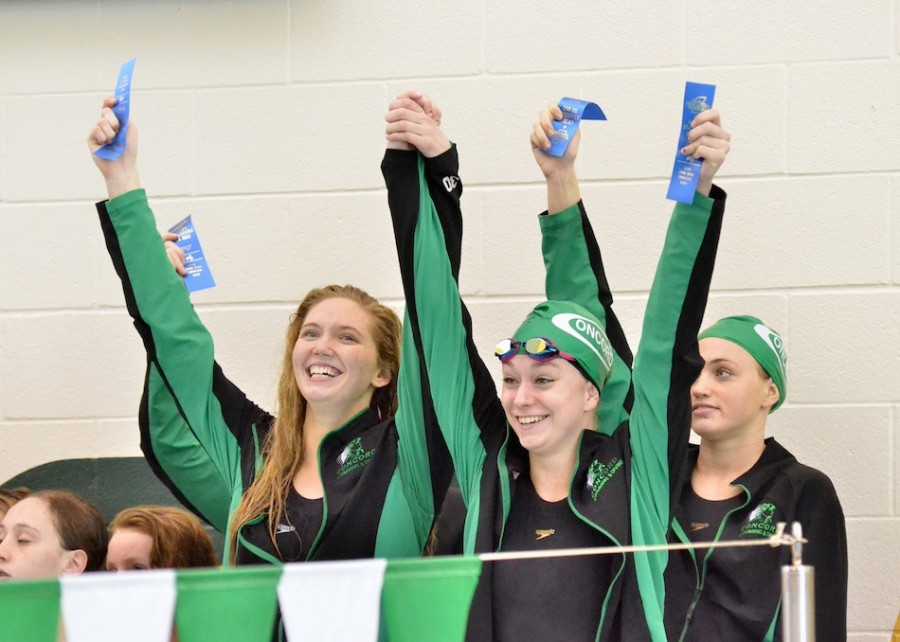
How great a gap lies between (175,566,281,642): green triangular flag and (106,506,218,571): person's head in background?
0.92 m

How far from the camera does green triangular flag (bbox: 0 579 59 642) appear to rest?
1.58 metres

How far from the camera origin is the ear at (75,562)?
8.38 ft

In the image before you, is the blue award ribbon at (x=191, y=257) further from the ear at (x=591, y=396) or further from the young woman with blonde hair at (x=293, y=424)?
the ear at (x=591, y=396)

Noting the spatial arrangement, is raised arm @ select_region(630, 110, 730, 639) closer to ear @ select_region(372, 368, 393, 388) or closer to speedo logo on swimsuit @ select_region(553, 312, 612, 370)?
speedo logo on swimsuit @ select_region(553, 312, 612, 370)

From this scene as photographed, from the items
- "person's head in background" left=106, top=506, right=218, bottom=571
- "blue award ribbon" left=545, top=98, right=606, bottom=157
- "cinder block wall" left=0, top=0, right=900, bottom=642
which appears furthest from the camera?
"cinder block wall" left=0, top=0, right=900, bottom=642

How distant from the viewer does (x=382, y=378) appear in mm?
2641

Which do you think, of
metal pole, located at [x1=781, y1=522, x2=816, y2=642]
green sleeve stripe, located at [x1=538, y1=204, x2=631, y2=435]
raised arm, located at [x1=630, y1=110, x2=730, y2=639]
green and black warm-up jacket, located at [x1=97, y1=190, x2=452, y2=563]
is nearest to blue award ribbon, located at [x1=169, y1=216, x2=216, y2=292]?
green and black warm-up jacket, located at [x1=97, y1=190, x2=452, y2=563]

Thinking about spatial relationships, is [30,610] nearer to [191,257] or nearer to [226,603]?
[226,603]

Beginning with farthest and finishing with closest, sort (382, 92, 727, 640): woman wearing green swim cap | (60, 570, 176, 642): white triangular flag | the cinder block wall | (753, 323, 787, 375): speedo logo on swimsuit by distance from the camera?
the cinder block wall < (753, 323, 787, 375): speedo logo on swimsuit < (382, 92, 727, 640): woman wearing green swim cap < (60, 570, 176, 642): white triangular flag

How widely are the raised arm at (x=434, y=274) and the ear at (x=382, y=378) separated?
35 cm

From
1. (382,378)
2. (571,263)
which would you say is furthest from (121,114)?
(571,263)

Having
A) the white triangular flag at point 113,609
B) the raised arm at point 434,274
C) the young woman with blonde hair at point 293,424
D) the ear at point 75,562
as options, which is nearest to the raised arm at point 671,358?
the raised arm at point 434,274

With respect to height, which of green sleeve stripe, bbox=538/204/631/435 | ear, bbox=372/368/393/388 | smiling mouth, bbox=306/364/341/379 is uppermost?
green sleeve stripe, bbox=538/204/631/435

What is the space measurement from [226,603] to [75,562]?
3.50 feet
